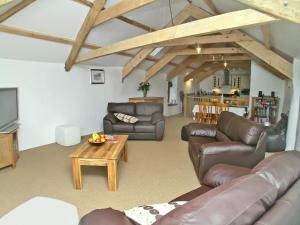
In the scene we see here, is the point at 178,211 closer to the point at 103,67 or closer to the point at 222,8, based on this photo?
the point at 222,8

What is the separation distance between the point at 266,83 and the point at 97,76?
199 inches

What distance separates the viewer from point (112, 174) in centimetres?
305

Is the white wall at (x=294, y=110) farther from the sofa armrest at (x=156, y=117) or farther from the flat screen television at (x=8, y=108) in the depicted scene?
the flat screen television at (x=8, y=108)

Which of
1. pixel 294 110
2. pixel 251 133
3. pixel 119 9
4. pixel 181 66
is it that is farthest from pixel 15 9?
pixel 181 66

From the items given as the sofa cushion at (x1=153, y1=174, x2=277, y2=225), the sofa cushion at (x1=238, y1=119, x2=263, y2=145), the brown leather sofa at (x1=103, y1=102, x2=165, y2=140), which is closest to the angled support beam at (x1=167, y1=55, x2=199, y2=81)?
the brown leather sofa at (x1=103, y1=102, x2=165, y2=140)

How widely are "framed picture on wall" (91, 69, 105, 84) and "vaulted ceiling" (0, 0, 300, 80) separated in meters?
0.23

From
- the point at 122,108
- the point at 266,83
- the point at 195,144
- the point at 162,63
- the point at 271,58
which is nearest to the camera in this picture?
the point at 195,144

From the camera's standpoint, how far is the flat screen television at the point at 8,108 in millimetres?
4016

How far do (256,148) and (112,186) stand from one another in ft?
6.70

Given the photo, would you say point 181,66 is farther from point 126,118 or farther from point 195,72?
point 126,118

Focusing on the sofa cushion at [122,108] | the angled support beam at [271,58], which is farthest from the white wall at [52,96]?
the angled support beam at [271,58]

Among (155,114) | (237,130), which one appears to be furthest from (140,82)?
(237,130)

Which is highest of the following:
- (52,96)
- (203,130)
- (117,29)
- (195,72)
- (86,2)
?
(86,2)

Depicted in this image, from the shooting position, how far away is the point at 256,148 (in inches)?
129
